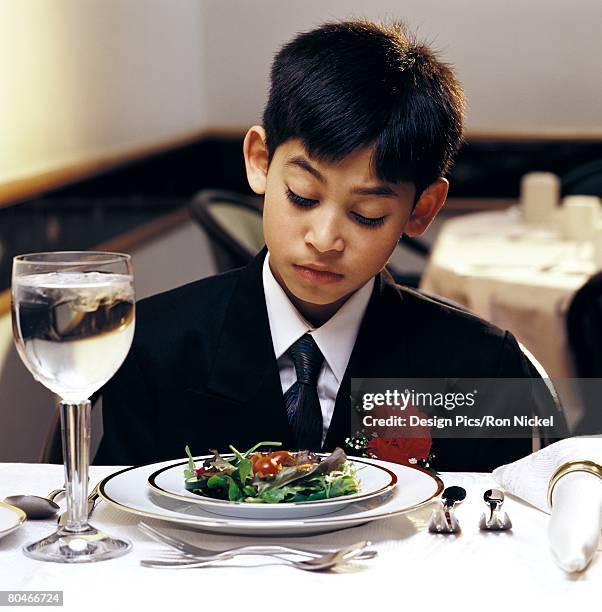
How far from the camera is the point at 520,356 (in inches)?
50.8

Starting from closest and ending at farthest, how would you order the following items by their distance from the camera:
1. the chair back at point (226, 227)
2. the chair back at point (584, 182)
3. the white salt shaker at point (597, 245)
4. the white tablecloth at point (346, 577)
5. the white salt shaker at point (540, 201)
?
1. the white tablecloth at point (346, 577)
2. the white salt shaker at point (597, 245)
3. the chair back at point (226, 227)
4. the white salt shaker at point (540, 201)
5. the chair back at point (584, 182)

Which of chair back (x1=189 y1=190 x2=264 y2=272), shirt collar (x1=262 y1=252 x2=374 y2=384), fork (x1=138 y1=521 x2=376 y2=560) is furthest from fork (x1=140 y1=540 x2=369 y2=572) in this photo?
chair back (x1=189 y1=190 x2=264 y2=272)

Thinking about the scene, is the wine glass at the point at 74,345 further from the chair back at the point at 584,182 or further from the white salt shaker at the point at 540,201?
the chair back at the point at 584,182

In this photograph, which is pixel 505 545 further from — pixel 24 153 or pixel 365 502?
pixel 24 153

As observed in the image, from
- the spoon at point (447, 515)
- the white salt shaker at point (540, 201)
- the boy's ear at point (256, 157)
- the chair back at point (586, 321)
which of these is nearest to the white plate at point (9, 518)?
the spoon at point (447, 515)

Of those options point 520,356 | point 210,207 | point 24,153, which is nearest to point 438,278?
point 210,207

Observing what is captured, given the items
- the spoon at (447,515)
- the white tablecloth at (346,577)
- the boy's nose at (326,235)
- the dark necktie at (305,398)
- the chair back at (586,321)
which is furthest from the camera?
the chair back at (586,321)

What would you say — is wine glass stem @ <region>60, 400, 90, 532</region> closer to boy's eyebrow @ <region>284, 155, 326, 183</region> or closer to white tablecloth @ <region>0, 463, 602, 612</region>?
white tablecloth @ <region>0, 463, 602, 612</region>

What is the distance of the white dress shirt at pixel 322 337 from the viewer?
1.16 meters

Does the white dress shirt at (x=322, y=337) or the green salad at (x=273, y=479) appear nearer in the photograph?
the green salad at (x=273, y=479)

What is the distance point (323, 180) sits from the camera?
1.04 metres

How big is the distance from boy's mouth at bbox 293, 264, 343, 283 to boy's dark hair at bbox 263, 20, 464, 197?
10cm

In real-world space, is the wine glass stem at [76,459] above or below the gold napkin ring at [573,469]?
above

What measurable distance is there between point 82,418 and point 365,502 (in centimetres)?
20
